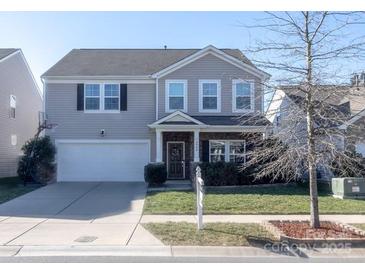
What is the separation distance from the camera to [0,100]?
24.8m

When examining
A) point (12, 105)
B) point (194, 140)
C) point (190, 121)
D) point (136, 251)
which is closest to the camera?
point (136, 251)

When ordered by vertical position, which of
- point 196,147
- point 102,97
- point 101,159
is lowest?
point 101,159

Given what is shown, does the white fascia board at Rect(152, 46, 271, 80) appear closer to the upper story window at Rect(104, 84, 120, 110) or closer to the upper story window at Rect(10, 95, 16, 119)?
the upper story window at Rect(104, 84, 120, 110)

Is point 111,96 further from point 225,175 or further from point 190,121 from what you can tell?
point 225,175

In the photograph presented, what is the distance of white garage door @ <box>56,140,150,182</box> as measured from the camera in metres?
23.6

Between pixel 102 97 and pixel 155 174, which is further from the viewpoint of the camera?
pixel 102 97

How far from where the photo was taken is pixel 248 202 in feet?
48.8

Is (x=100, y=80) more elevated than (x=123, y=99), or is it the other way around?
(x=100, y=80)

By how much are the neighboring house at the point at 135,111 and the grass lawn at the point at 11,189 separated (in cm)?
244

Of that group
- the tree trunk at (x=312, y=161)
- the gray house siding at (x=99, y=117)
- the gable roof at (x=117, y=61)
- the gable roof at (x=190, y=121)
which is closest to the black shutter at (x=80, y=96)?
the gray house siding at (x=99, y=117)

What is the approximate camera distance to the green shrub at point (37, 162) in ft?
72.1

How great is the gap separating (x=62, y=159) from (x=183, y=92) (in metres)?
7.21

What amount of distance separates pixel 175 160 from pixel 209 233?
13.8 meters

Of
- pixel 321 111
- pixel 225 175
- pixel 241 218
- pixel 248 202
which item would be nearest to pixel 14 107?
pixel 225 175
